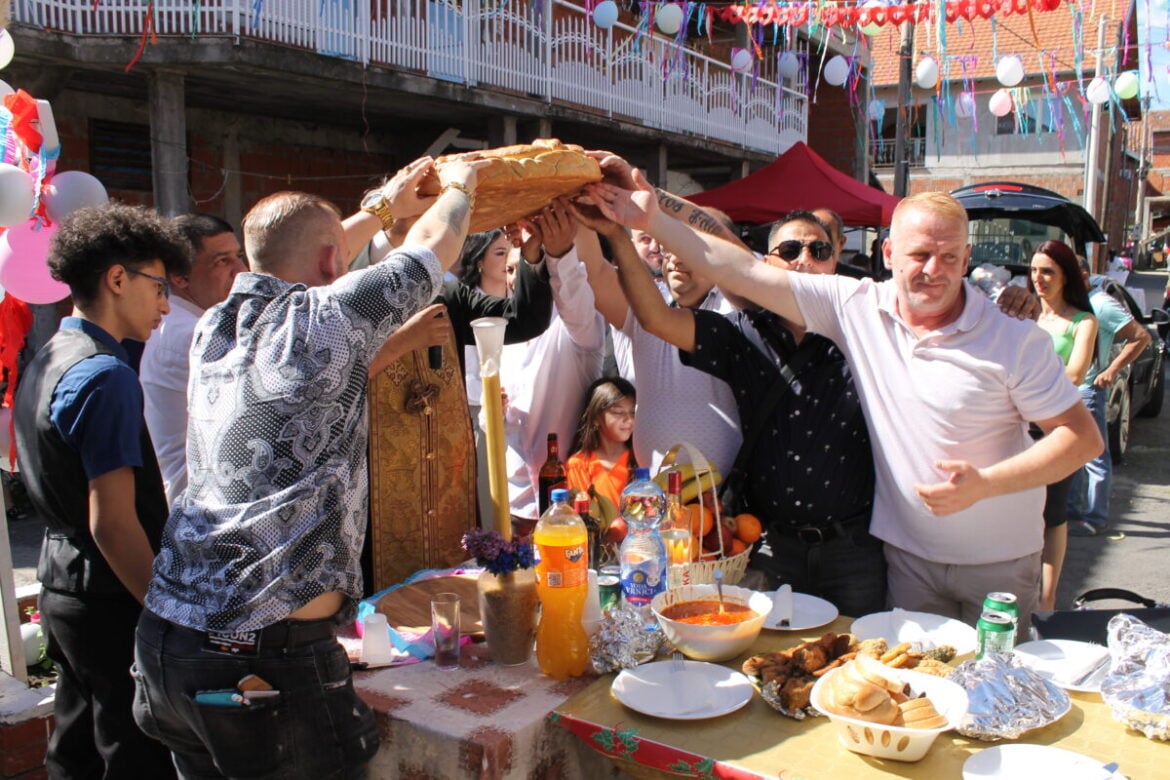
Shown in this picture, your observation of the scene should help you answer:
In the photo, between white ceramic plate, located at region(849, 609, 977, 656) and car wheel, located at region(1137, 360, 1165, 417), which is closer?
white ceramic plate, located at region(849, 609, 977, 656)

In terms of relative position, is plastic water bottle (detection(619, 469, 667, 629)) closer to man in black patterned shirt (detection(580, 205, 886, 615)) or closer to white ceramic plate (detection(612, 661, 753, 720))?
white ceramic plate (detection(612, 661, 753, 720))

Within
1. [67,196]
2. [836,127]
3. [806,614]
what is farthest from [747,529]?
[836,127]

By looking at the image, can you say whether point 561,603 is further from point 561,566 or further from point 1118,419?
point 1118,419

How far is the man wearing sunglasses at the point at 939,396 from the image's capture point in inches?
101

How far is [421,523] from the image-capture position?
117 inches

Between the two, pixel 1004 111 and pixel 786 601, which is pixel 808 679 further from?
pixel 1004 111

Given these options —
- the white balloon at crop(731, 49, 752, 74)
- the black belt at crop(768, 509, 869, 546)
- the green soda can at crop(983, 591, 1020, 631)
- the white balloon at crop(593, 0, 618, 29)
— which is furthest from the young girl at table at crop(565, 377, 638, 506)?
the white balloon at crop(731, 49, 752, 74)

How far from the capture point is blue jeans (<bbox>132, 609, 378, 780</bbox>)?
6.00ft

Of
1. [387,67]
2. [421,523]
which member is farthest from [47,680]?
Result: [387,67]

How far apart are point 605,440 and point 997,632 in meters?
1.94

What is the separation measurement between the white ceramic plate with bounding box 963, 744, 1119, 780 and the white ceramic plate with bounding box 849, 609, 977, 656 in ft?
1.68

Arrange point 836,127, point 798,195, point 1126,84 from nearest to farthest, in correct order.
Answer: point 798,195 → point 1126,84 → point 836,127

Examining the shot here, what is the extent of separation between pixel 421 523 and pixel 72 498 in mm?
990

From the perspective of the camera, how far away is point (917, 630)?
8.07 feet
